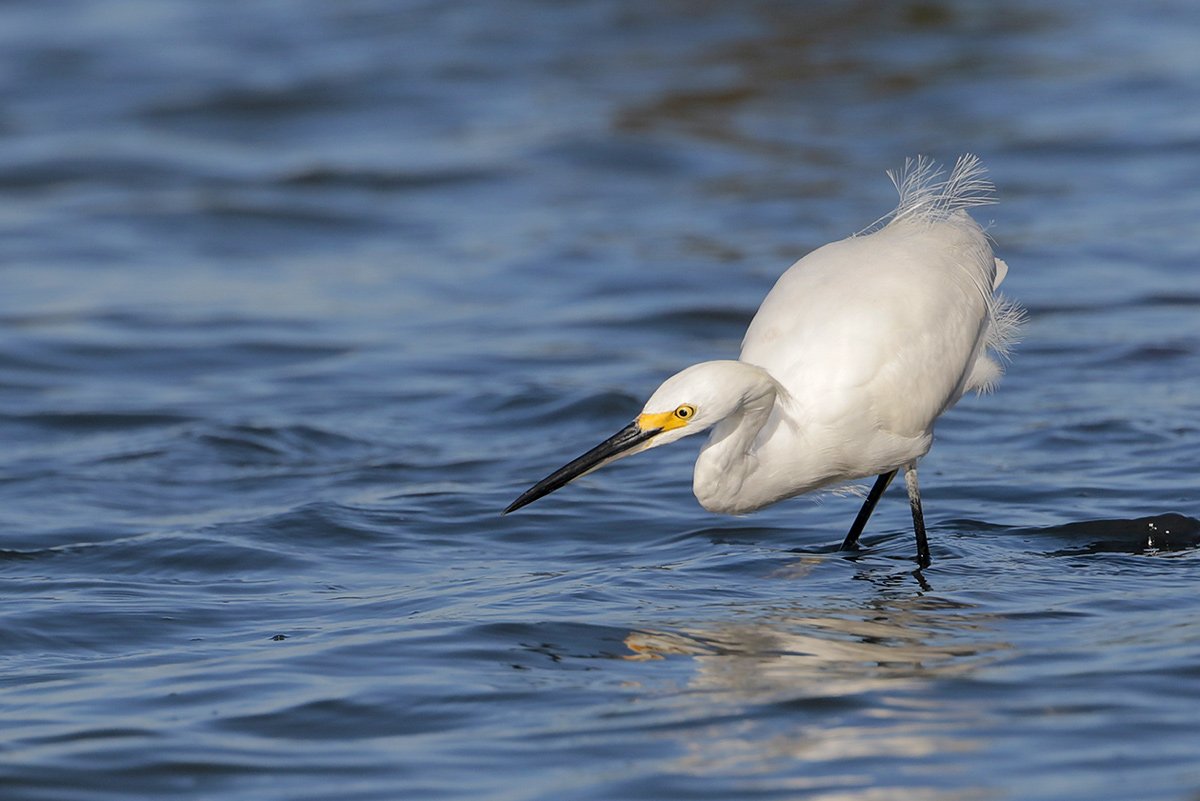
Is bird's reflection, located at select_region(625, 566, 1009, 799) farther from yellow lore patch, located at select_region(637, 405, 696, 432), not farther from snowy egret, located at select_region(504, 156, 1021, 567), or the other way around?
yellow lore patch, located at select_region(637, 405, 696, 432)

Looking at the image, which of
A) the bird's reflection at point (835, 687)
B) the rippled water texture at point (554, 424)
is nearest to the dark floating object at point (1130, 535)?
the rippled water texture at point (554, 424)

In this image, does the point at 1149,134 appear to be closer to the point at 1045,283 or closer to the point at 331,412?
the point at 1045,283

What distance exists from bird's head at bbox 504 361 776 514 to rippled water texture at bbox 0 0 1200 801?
0.60 m

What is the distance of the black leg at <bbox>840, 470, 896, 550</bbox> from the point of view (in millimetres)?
6422

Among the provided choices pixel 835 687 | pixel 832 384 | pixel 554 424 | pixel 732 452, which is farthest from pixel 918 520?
pixel 554 424

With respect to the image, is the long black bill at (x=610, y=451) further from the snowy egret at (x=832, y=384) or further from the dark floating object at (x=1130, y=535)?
the dark floating object at (x=1130, y=535)

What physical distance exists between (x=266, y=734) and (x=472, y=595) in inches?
57.6

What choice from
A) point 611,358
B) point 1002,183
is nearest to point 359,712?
point 611,358

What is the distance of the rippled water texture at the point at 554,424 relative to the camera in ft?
13.8

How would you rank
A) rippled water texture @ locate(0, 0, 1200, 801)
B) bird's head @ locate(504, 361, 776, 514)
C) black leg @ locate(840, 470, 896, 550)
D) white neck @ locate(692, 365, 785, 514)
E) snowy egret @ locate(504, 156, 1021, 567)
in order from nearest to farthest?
rippled water texture @ locate(0, 0, 1200, 801), bird's head @ locate(504, 361, 776, 514), snowy egret @ locate(504, 156, 1021, 567), white neck @ locate(692, 365, 785, 514), black leg @ locate(840, 470, 896, 550)

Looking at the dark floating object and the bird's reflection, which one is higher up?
the dark floating object

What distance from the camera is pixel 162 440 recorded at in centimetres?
836

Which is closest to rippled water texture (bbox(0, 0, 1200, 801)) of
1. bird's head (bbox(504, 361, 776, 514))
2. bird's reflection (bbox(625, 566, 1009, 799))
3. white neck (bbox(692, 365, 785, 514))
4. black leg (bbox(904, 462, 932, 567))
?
bird's reflection (bbox(625, 566, 1009, 799))

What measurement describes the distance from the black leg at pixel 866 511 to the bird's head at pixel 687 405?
4.39 feet
